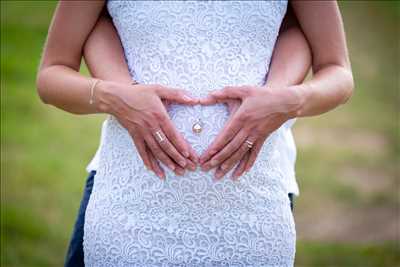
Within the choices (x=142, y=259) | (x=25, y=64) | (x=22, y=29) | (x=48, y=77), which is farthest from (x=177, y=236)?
(x=22, y=29)

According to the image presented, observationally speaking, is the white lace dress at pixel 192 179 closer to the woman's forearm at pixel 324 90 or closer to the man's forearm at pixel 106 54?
the man's forearm at pixel 106 54

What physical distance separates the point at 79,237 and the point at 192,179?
605 mm

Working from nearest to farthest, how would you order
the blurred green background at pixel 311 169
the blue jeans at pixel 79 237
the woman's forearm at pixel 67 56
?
the woman's forearm at pixel 67 56, the blue jeans at pixel 79 237, the blurred green background at pixel 311 169

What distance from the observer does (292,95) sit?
2.21 m

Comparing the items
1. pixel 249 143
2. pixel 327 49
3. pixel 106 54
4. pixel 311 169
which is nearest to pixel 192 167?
pixel 249 143

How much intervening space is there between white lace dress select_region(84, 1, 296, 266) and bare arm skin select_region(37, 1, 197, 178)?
0.08m

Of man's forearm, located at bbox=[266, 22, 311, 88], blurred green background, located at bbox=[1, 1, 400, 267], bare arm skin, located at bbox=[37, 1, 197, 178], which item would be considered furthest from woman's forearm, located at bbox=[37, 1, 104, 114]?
blurred green background, located at bbox=[1, 1, 400, 267]

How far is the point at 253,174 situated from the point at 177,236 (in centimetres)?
29

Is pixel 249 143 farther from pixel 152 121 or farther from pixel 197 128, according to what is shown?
pixel 152 121

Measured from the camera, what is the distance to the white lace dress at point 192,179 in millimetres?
2236

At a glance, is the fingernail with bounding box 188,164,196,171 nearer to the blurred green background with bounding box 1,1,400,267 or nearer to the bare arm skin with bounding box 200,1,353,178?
the bare arm skin with bounding box 200,1,353,178

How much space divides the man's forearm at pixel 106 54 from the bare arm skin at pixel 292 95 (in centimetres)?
30

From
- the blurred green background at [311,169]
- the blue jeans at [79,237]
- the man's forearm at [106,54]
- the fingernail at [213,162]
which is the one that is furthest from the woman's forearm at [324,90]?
the blurred green background at [311,169]

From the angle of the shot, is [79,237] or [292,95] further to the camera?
[79,237]
